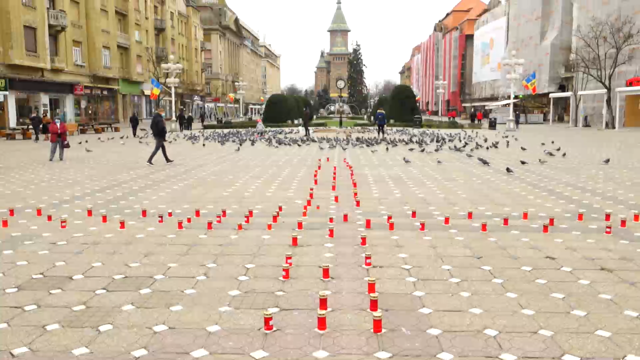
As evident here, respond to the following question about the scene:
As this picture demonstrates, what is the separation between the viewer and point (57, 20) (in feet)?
129

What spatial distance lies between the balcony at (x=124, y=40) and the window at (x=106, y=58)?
2380 mm

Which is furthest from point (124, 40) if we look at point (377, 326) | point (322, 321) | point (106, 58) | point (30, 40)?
point (377, 326)

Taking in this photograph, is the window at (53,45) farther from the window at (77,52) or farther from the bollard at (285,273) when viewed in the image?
the bollard at (285,273)

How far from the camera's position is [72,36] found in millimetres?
42438

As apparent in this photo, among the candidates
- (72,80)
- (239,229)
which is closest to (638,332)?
(239,229)

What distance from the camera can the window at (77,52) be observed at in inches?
1706

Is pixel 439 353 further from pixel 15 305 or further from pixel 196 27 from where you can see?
pixel 196 27

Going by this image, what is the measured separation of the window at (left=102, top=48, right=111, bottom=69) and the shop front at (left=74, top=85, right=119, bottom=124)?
1936 millimetres

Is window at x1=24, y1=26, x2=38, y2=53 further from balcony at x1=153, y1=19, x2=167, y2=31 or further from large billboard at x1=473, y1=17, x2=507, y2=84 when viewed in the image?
large billboard at x1=473, y1=17, x2=507, y2=84

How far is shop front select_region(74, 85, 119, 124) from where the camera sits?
144 ft

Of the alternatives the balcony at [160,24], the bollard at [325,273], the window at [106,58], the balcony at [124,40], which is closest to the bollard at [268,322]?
the bollard at [325,273]

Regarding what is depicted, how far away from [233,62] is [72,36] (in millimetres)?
56980

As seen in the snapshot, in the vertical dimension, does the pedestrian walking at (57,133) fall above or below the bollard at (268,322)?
above

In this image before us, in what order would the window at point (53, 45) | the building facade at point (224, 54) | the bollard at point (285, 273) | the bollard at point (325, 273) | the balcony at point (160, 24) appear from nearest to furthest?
the bollard at point (325, 273), the bollard at point (285, 273), the window at point (53, 45), the balcony at point (160, 24), the building facade at point (224, 54)
